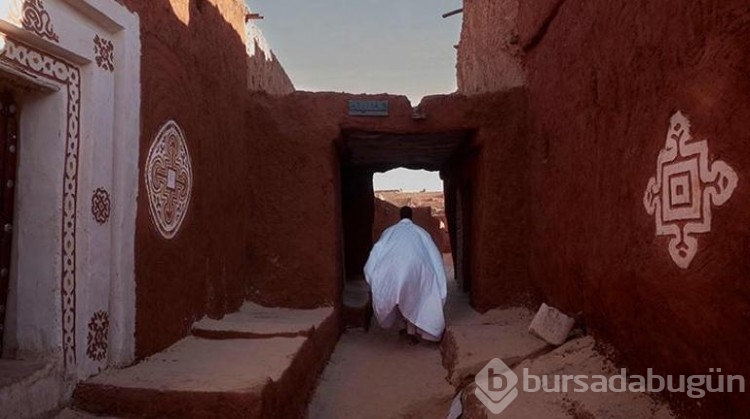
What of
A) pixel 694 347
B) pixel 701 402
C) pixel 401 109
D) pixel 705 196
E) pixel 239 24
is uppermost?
pixel 239 24

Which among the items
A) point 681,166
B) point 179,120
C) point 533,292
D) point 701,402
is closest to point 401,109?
point 533,292

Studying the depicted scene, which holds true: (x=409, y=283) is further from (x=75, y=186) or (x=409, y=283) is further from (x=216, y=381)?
(x=75, y=186)

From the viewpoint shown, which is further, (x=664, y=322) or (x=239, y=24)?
(x=239, y=24)

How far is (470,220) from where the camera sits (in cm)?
→ 779

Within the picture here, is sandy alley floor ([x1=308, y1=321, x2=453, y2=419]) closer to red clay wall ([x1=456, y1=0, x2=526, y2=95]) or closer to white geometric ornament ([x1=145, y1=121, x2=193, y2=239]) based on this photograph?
white geometric ornament ([x1=145, y1=121, x2=193, y2=239])

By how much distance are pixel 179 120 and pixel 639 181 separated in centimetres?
300

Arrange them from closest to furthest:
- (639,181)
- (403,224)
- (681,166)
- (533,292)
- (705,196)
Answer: (705,196)
(681,166)
(639,181)
(533,292)
(403,224)

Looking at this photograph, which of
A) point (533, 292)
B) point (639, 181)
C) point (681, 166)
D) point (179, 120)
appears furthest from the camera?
point (533, 292)

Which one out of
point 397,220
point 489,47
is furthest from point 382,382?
point 397,220

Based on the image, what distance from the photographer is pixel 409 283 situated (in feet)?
21.7

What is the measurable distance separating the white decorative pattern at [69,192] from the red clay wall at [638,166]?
2.93 metres

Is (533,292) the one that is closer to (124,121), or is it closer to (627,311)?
(627,311)

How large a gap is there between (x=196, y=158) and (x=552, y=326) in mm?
2925

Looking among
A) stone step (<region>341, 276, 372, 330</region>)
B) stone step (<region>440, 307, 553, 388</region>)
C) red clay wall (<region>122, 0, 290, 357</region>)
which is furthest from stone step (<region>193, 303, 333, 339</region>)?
stone step (<region>341, 276, 372, 330</region>)
